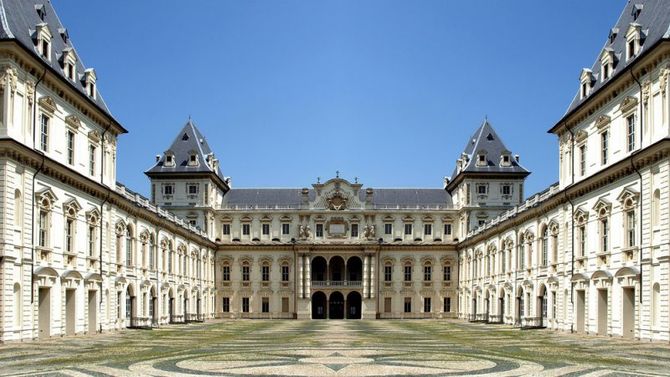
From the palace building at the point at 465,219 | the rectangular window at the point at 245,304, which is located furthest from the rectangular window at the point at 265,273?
the palace building at the point at 465,219

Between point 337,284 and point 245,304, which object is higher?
point 337,284

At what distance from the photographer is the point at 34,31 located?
43.3 m

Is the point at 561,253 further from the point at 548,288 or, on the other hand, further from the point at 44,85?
the point at 44,85

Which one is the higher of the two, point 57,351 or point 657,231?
point 657,231

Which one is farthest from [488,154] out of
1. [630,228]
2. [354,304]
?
[630,228]

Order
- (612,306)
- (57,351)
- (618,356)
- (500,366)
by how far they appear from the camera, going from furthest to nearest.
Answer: (612,306)
(57,351)
(618,356)
(500,366)

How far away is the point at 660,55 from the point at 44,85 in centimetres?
3037

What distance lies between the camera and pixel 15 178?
128ft

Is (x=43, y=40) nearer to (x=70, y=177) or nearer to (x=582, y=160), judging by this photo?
(x=70, y=177)

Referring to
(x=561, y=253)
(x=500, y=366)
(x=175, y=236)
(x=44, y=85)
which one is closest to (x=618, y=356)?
(x=500, y=366)

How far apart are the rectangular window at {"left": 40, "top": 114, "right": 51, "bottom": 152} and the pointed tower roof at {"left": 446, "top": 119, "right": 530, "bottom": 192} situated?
2536 inches

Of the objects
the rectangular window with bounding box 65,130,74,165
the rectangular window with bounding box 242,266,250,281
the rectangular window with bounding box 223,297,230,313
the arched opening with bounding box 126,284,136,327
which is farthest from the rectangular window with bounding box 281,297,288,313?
the rectangular window with bounding box 65,130,74,165

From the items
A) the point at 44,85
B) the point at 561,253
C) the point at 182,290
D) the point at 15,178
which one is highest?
the point at 44,85

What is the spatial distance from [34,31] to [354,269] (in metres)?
71.4
